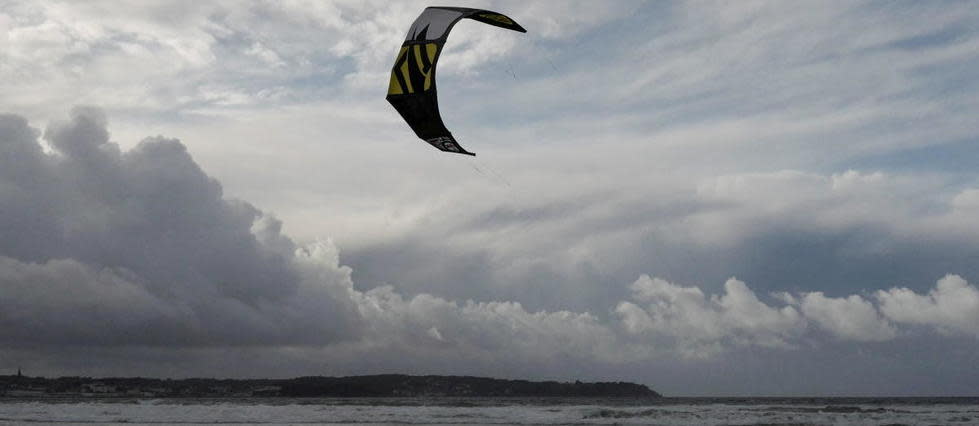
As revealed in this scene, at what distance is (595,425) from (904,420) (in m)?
18.4

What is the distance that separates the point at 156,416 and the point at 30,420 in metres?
6.90

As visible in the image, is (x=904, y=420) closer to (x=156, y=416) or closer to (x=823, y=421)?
(x=823, y=421)

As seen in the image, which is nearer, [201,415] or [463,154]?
[463,154]

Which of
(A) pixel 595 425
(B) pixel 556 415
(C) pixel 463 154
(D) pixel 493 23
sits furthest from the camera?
(B) pixel 556 415

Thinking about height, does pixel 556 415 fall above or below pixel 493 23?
below

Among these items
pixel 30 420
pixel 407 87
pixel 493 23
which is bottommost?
pixel 30 420

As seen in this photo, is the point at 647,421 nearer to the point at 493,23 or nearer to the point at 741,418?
the point at 741,418

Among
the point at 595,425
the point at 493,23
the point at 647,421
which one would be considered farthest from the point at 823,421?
the point at 493,23

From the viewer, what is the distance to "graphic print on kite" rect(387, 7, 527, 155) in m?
13.6

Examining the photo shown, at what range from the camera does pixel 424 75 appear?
13.8 m

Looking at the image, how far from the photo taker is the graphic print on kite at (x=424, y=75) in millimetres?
13570

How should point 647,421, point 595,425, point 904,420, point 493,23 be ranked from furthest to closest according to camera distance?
point 904,420 → point 647,421 → point 595,425 → point 493,23

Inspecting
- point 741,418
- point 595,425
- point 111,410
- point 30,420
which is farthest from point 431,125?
point 111,410

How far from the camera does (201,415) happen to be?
48.4 metres
